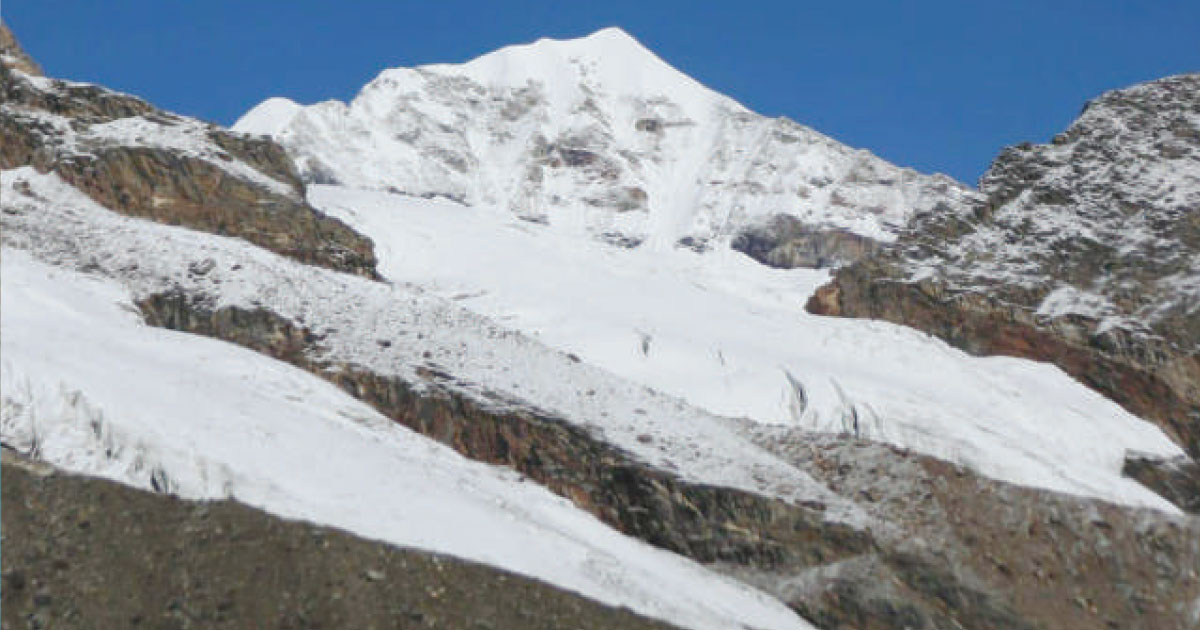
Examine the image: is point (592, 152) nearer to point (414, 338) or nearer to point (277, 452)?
point (414, 338)

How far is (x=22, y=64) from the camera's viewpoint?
50031 millimetres

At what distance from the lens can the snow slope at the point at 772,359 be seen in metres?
40.7

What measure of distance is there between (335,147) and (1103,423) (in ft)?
310

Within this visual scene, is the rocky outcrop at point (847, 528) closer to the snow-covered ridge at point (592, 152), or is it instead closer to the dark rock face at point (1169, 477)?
the dark rock face at point (1169, 477)

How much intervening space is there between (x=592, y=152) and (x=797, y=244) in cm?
2216

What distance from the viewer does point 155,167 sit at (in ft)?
149

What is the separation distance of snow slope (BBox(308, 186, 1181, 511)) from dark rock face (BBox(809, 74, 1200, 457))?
8.48 ft

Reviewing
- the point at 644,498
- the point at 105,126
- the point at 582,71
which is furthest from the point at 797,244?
the point at 644,498

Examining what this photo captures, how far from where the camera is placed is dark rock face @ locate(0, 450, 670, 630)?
21.7 metres

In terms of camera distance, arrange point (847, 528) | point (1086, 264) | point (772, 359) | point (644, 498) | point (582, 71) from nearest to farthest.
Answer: point (847, 528)
point (644, 498)
point (772, 359)
point (1086, 264)
point (582, 71)

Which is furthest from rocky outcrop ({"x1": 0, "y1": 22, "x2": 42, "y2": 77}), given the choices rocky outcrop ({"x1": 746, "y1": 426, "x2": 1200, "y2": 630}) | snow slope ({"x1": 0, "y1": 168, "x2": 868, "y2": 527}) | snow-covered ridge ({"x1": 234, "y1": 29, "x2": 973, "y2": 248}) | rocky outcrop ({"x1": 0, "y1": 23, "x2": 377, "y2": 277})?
snow-covered ridge ({"x1": 234, "y1": 29, "x2": 973, "y2": 248})

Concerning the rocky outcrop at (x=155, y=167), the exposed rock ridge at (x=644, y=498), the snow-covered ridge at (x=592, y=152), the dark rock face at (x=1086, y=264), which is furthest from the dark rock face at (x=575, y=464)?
the snow-covered ridge at (x=592, y=152)

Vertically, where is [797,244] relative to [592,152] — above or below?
below

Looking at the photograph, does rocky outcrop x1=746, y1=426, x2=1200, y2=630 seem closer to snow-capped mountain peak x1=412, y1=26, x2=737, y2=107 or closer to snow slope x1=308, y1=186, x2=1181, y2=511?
snow slope x1=308, y1=186, x2=1181, y2=511
